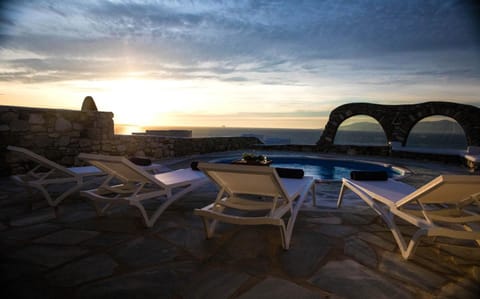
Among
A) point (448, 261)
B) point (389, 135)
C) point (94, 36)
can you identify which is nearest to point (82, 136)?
point (94, 36)

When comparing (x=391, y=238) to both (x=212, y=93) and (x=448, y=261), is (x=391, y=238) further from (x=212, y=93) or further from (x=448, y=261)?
(x=212, y=93)

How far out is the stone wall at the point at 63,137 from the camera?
6621 millimetres

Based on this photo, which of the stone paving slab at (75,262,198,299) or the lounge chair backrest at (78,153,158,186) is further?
the lounge chair backrest at (78,153,158,186)

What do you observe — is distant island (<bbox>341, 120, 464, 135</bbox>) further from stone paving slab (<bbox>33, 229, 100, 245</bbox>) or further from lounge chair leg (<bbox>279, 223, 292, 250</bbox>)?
stone paving slab (<bbox>33, 229, 100, 245</bbox>)

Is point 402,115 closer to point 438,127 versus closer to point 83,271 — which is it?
point 83,271

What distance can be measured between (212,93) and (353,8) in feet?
30.2

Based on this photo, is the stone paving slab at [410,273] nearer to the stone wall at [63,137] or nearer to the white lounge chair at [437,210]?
the white lounge chair at [437,210]

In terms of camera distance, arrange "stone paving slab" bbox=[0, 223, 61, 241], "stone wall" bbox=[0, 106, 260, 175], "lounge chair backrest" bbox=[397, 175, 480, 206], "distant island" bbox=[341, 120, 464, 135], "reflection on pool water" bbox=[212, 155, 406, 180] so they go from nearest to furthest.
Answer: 1. "lounge chair backrest" bbox=[397, 175, 480, 206]
2. "stone paving slab" bbox=[0, 223, 61, 241]
3. "stone wall" bbox=[0, 106, 260, 175]
4. "reflection on pool water" bbox=[212, 155, 406, 180]
5. "distant island" bbox=[341, 120, 464, 135]

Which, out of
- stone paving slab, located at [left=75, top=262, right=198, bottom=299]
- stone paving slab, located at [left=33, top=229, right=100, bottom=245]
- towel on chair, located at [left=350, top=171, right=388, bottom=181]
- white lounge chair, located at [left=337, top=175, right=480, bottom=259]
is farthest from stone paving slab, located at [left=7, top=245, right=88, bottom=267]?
towel on chair, located at [left=350, top=171, right=388, bottom=181]

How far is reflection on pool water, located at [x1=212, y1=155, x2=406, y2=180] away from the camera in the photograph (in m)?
9.48

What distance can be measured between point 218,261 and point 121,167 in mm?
1927

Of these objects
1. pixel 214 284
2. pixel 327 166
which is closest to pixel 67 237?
pixel 214 284

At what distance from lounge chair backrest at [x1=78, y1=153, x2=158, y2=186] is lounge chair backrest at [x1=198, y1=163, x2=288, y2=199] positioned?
987 millimetres

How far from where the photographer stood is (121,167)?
359 centimetres
